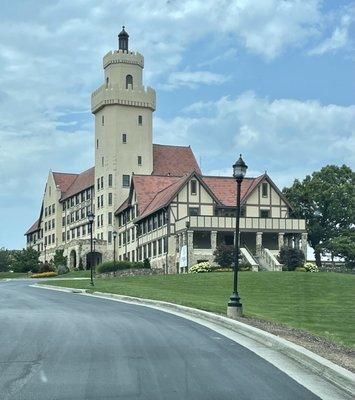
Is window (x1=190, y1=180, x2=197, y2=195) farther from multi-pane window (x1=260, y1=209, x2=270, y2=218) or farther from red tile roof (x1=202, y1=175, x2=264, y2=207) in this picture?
multi-pane window (x1=260, y1=209, x2=270, y2=218)

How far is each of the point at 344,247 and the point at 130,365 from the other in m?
65.2

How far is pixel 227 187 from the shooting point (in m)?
71.9

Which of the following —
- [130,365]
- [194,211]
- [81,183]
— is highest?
[81,183]

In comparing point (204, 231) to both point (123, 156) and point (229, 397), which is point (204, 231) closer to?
point (123, 156)

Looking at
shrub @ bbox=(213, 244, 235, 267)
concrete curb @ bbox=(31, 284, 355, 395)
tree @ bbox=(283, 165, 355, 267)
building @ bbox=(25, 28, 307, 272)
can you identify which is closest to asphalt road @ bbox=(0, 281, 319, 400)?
concrete curb @ bbox=(31, 284, 355, 395)

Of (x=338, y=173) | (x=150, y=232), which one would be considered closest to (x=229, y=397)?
(x=150, y=232)

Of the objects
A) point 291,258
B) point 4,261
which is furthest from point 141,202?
point 4,261

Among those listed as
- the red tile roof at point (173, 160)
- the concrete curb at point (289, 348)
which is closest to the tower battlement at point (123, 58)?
the red tile roof at point (173, 160)

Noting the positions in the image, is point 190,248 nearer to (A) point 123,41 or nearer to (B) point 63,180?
(A) point 123,41

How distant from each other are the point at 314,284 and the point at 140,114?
5530 cm

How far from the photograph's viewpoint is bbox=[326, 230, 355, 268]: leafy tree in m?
74.1

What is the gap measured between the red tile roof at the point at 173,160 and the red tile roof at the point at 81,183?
10.1 m

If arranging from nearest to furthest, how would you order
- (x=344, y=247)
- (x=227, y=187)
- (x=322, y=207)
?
(x=227, y=187), (x=344, y=247), (x=322, y=207)

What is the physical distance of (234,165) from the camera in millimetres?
20812
